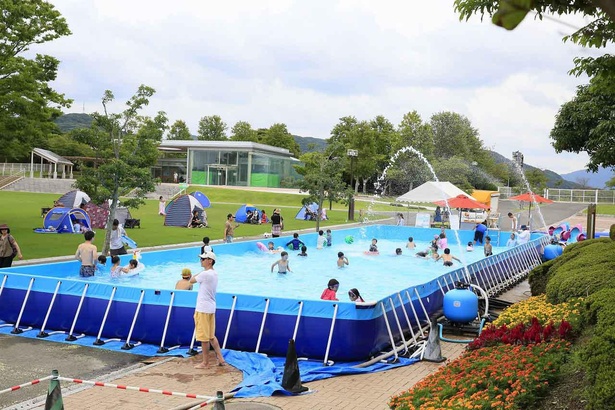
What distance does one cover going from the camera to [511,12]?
1704 millimetres

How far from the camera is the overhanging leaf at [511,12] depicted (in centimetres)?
168

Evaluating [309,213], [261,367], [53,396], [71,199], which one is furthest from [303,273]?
[309,213]

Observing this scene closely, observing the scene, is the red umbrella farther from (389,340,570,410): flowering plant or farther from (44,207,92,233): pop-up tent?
(389,340,570,410): flowering plant

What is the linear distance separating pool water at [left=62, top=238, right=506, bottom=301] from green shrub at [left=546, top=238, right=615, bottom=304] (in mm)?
5041

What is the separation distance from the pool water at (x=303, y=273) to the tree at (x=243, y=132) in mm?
86965

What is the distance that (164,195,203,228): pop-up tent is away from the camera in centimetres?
3372

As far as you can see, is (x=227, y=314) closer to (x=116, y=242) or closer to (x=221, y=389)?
(x=221, y=389)

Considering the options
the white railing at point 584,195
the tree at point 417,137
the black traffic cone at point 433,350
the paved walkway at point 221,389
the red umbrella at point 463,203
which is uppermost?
the tree at point 417,137

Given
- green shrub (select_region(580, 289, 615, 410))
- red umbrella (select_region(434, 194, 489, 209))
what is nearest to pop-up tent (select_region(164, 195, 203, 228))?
red umbrella (select_region(434, 194, 489, 209))

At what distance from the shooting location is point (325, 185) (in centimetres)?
3434

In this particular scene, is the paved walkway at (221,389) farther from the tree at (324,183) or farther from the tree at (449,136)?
the tree at (449,136)

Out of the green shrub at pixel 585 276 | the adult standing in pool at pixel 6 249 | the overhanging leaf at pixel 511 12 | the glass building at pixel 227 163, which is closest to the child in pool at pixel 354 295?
the green shrub at pixel 585 276

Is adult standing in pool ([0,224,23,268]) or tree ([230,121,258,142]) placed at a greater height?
tree ([230,121,258,142])

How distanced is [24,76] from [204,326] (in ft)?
65.3
